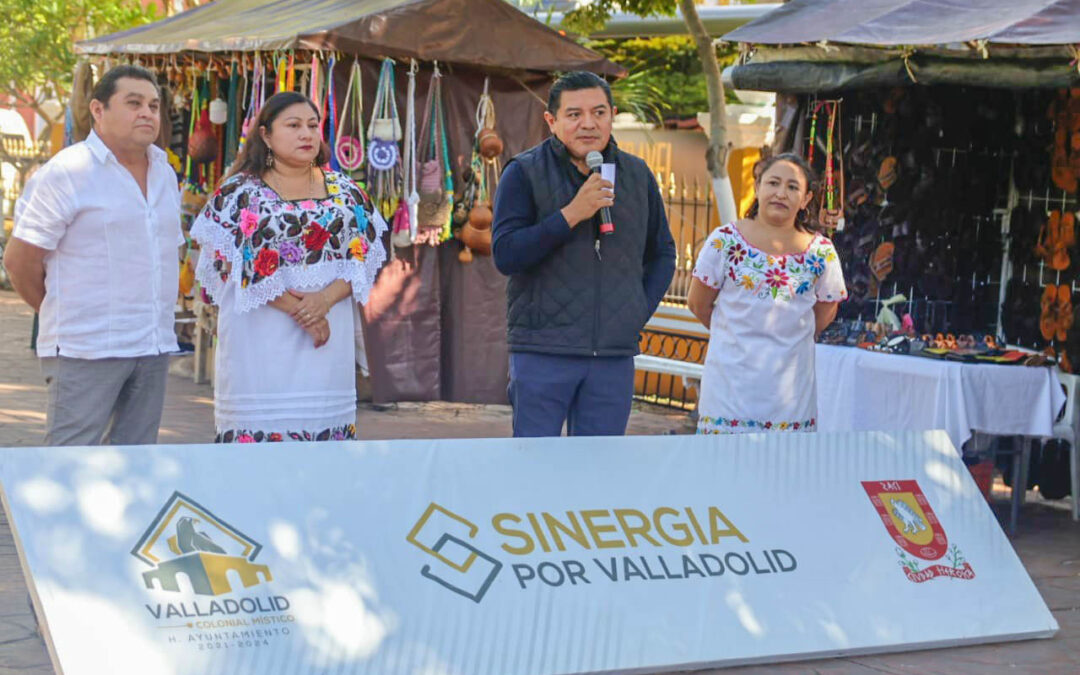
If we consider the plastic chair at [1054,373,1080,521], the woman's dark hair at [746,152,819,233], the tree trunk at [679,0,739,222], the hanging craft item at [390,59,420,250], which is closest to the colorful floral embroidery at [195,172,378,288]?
the woman's dark hair at [746,152,819,233]

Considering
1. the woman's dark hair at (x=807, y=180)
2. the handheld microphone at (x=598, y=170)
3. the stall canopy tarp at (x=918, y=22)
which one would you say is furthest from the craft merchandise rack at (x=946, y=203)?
the handheld microphone at (x=598, y=170)

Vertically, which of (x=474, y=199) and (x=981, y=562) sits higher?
(x=474, y=199)

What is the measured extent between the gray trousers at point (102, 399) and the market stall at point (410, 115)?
462 cm

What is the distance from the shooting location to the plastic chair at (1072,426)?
7.32m

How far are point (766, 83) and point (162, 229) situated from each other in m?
3.54

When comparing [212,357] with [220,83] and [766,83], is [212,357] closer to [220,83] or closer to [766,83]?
[220,83]

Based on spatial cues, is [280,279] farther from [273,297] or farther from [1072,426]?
[1072,426]

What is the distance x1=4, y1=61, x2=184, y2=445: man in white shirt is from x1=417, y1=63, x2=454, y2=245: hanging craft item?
5080 mm

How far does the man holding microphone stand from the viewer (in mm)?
4793

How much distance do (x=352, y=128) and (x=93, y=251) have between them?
16.3 feet

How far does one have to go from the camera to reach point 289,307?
15.5ft

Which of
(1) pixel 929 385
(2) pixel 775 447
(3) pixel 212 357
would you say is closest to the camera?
(2) pixel 775 447

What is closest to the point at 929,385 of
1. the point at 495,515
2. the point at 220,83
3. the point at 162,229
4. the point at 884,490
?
the point at 884,490

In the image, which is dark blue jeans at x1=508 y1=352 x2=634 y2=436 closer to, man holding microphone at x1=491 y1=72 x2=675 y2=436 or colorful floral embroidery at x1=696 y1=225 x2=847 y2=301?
man holding microphone at x1=491 y1=72 x2=675 y2=436
